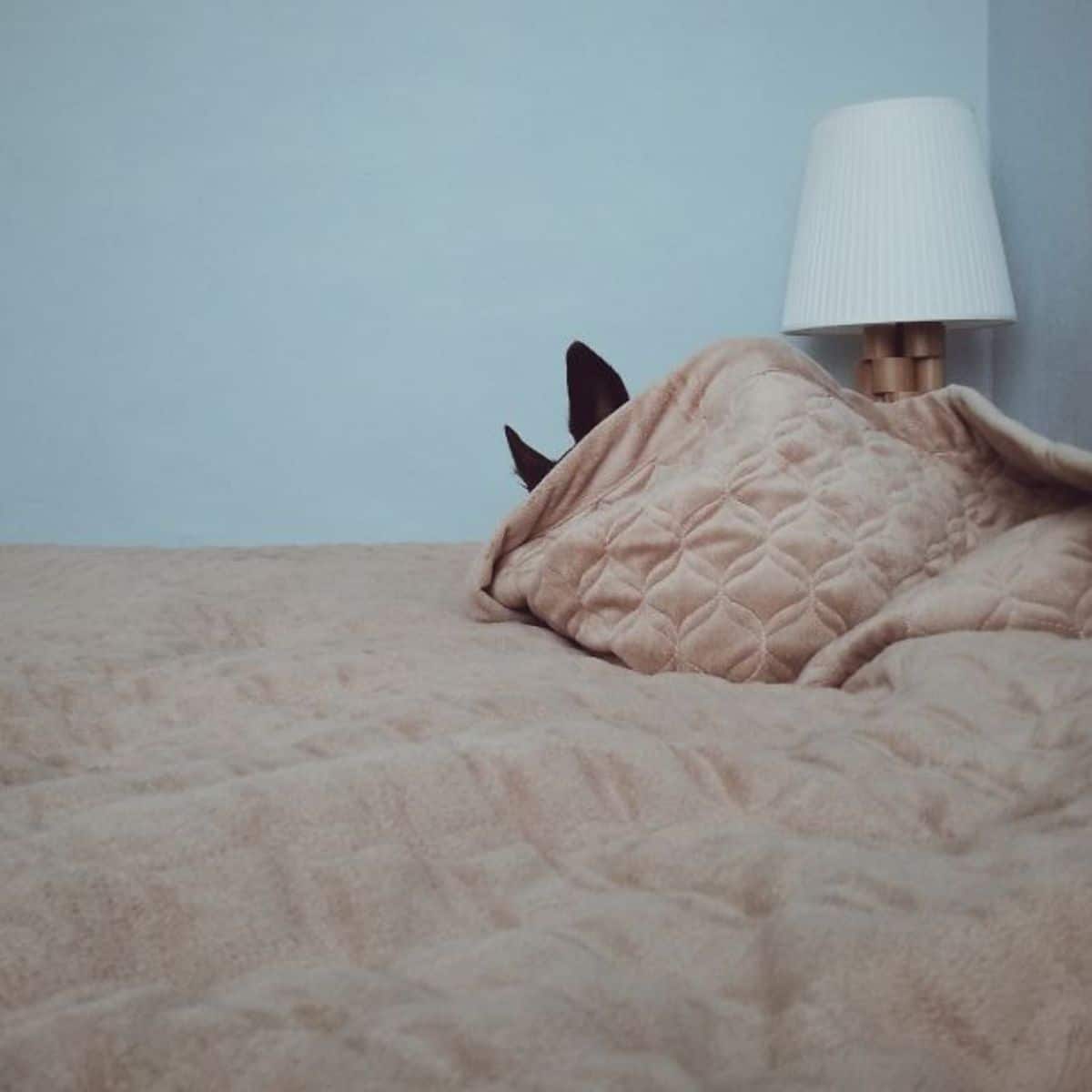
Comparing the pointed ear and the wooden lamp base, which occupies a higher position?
the pointed ear

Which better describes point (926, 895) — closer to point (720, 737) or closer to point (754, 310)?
point (720, 737)

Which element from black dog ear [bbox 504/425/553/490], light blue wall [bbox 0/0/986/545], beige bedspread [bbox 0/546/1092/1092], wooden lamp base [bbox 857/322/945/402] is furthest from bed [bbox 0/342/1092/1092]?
light blue wall [bbox 0/0/986/545]

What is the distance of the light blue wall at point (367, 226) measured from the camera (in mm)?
2146

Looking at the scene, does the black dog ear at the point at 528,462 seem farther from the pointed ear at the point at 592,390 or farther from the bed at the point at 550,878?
the bed at the point at 550,878

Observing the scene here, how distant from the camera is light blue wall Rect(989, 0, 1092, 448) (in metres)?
1.90

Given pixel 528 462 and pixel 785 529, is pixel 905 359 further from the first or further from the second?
pixel 785 529

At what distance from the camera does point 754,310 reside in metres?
2.25

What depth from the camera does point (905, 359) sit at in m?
1.97

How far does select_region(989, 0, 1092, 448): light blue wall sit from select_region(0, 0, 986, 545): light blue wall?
136 millimetres

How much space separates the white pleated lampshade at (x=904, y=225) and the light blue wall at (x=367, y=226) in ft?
1.19

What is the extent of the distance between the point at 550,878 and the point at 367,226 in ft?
6.12

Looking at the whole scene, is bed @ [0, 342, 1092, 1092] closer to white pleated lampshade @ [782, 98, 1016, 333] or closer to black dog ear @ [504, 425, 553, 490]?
black dog ear @ [504, 425, 553, 490]

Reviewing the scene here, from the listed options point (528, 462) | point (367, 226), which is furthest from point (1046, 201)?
point (528, 462)

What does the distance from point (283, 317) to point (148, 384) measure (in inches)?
10.3
